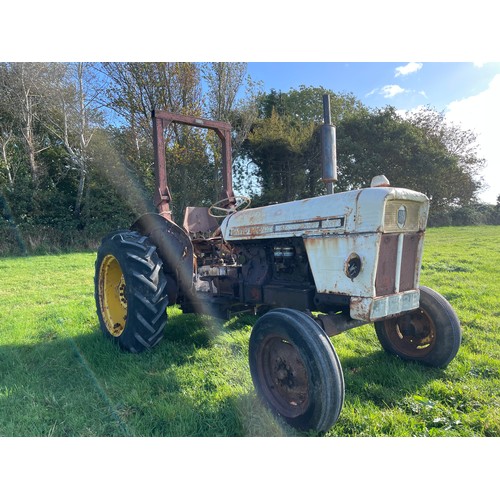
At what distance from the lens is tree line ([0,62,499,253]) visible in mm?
11805

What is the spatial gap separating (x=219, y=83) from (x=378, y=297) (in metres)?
10.1

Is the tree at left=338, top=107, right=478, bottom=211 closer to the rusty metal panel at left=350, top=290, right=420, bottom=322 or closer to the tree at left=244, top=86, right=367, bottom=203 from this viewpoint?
the tree at left=244, top=86, right=367, bottom=203

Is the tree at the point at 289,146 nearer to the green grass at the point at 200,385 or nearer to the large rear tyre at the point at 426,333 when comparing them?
the green grass at the point at 200,385

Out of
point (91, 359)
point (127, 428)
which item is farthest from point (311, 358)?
point (91, 359)

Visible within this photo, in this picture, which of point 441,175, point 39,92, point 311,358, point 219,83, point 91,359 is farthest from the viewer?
point 441,175

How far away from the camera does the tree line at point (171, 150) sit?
11.8 metres

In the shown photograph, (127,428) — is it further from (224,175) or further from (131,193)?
(131,193)

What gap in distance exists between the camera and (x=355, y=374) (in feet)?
9.16

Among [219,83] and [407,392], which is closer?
[407,392]

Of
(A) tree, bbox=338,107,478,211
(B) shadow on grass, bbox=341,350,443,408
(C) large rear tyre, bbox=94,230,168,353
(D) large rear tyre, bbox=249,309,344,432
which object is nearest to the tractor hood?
(D) large rear tyre, bbox=249,309,344,432

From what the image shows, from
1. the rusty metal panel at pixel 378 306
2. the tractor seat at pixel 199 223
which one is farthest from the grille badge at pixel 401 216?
the tractor seat at pixel 199 223

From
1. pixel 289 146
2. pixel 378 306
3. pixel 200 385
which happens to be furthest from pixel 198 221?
pixel 289 146

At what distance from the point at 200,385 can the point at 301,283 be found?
3.59ft

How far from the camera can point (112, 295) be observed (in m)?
3.83
